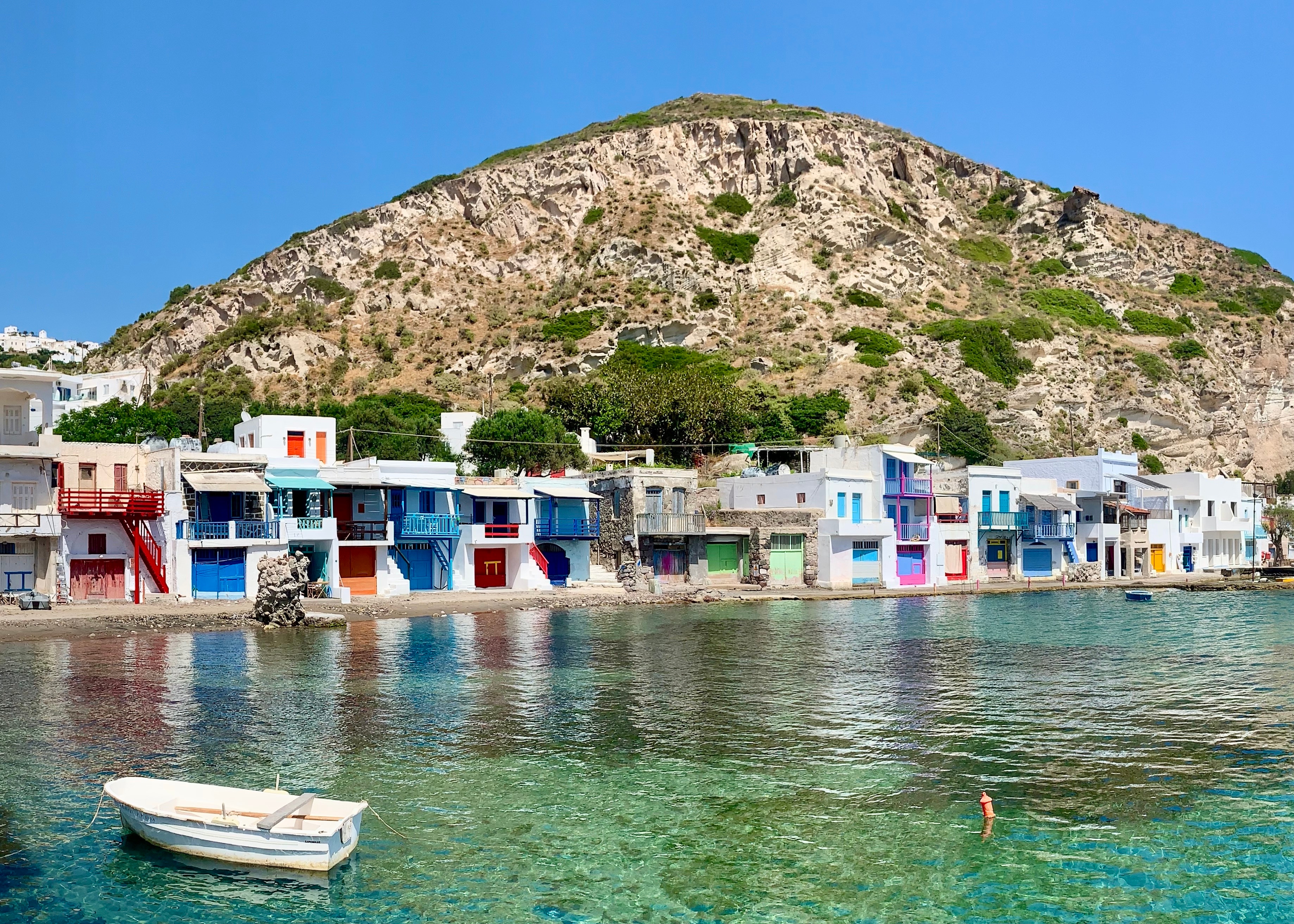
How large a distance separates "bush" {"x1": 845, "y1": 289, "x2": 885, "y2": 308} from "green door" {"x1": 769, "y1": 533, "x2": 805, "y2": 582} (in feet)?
197

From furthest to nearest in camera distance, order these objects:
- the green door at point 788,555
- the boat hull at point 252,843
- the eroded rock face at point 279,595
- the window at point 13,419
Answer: the green door at point 788,555, the window at point 13,419, the eroded rock face at point 279,595, the boat hull at point 252,843

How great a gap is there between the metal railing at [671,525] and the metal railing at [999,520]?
19.0 m

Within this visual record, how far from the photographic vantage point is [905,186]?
146 m

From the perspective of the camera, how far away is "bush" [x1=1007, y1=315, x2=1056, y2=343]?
113 metres

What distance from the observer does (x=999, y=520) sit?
6944 cm

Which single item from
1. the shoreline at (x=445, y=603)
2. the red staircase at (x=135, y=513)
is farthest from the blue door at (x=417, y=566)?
the red staircase at (x=135, y=513)

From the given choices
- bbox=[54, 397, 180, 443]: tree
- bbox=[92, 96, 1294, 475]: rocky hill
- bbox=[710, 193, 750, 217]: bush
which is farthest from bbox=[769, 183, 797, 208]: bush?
bbox=[54, 397, 180, 443]: tree

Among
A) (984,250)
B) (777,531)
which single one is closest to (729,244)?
(984,250)

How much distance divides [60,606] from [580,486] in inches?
954

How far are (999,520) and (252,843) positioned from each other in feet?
196

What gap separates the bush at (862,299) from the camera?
385 ft

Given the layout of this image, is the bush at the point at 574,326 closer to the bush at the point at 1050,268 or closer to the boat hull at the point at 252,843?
the bush at the point at 1050,268

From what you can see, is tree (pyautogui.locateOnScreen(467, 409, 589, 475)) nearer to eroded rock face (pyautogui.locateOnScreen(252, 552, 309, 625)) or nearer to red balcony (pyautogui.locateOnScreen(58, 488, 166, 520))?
red balcony (pyautogui.locateOnScreen(58, 488, 166, 520))

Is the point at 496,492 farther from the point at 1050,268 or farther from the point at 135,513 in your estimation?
the point at 1050,268
